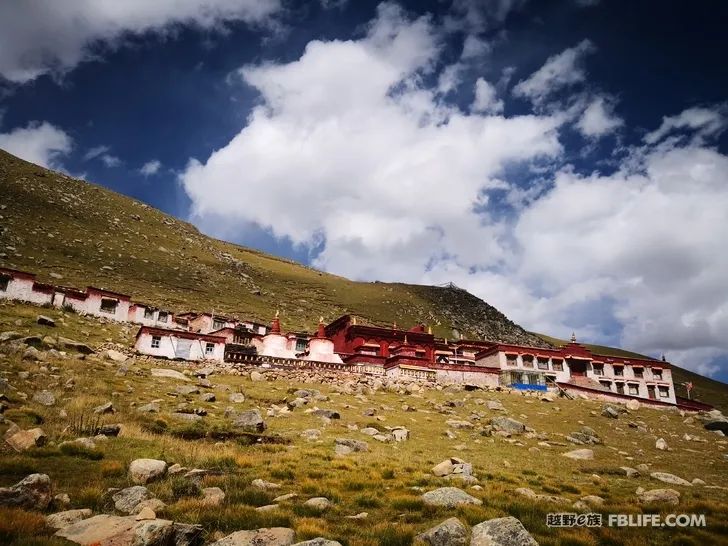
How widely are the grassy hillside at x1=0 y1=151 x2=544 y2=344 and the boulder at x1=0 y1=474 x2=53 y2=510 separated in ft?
202

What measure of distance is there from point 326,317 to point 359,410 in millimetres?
77792

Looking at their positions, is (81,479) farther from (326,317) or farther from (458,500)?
(326,317)

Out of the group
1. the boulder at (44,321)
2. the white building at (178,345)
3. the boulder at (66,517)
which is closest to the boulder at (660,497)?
the boulder at (66,517)

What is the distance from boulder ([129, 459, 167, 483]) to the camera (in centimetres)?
1253

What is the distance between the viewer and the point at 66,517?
373 inches

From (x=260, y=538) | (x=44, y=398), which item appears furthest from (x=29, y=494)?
(x=44, y=398)

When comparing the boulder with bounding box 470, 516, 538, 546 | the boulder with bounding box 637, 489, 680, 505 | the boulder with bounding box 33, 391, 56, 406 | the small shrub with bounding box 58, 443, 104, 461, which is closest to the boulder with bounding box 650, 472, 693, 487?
the boulder with bounding box 637, 489, 680, 505

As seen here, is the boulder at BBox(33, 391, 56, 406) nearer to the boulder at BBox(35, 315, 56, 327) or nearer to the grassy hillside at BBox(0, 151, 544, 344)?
the boulder at BBox(35, 315, 56, 327)

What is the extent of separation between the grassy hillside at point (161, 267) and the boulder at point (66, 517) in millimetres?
62940

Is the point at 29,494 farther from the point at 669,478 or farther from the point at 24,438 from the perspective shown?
the point at 669,478

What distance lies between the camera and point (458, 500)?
12.4 meters

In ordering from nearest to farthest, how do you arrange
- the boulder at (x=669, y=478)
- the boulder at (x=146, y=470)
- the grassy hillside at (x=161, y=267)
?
the boulder at (x=146, y=470) → the boulder at (x=669, y=478) → the grassy hillside at (x=161, y=267)

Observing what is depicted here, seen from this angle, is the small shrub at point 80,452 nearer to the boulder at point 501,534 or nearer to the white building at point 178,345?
the boulder at point 501,534

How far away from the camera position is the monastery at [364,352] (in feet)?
143
